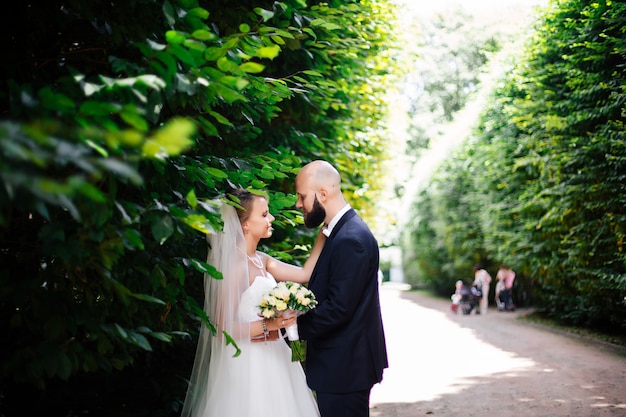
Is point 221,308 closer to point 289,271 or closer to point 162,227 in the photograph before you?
point 289,271

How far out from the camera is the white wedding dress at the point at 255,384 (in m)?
4.50

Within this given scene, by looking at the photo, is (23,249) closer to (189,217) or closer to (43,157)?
(189,217)

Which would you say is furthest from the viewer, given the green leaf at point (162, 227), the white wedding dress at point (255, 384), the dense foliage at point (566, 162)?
the dense foliage at point (566, 162)

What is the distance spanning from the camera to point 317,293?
14.7 ft

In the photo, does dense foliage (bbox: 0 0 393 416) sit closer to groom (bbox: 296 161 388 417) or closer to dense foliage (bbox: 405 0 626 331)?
groom (bbox: 296 161 388 417)

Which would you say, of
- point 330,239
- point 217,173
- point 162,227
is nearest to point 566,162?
point 330,239

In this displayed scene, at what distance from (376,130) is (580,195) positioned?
484 centimetres

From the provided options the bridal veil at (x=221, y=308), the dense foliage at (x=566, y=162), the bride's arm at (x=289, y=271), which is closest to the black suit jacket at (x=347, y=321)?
the bridal veil at (x=221, y=308)

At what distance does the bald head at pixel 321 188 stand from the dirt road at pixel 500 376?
4696 millimetres

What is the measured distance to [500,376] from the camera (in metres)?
10.8

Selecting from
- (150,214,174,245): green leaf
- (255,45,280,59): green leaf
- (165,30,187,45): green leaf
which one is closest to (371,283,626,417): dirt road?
(150,214,174,245): green leaf

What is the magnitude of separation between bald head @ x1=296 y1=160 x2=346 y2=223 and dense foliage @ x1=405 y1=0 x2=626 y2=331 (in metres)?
8.20

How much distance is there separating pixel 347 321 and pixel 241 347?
37.1 inches

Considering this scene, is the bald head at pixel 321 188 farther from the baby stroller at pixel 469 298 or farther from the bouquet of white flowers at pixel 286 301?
the baby stroller at pixel 469 298
